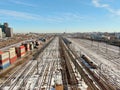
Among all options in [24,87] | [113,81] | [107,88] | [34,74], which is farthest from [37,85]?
[113,81]

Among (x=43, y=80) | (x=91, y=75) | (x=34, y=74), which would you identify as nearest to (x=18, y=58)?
(x=34, y=74)

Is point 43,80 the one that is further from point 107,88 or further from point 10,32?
point 10,32

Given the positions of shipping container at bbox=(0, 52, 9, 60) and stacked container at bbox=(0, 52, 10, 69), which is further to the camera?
stacked container at bbox=(0, 52, 10, 69)

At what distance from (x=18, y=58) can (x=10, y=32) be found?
6291 inches

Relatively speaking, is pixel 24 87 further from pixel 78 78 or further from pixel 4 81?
pixel 78 78

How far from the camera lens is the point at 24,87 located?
22.7m

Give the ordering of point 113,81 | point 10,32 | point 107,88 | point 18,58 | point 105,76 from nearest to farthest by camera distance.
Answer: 1. point 107,88
2. point 113,81
3. point 105,76
4. point 18,58
5. point 10,32

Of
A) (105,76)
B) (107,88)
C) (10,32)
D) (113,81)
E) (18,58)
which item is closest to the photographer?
(107,88)

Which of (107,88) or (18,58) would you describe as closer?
(107,88)

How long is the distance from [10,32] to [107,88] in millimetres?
189214

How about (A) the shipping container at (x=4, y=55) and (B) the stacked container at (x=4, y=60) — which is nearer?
(A) the shipping container at (x=4, y=55)

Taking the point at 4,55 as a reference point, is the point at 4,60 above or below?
below

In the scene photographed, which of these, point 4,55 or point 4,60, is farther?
point 4,60

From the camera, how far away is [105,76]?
28.1 meters
